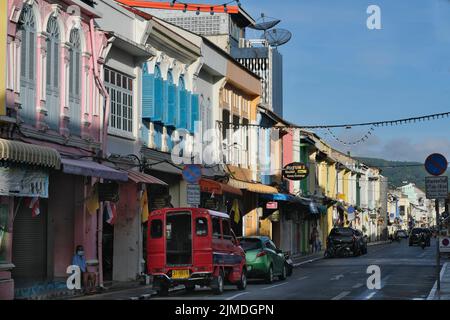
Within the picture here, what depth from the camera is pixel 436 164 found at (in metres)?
21.3

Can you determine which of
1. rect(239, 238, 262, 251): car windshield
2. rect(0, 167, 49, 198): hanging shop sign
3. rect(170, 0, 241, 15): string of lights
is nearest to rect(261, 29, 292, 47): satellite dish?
rect(170, 0, 241, 15): string of lights

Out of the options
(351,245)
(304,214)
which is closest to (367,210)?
(304,214)

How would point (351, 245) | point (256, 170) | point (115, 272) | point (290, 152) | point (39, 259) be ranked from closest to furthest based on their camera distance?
1. point (39, 259)
2. point (115, 272)
3. point (256, 170)
4. point (351, 245)
5. point (290, 152)

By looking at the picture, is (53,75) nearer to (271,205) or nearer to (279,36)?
(271,205)

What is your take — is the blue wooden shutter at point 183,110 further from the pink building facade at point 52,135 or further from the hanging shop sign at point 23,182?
the hanging shop sign at point 23,182

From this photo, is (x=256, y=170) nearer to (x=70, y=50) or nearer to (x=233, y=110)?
(x=233, y=110)

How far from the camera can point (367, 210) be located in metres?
103

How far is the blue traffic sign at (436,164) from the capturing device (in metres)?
21.2

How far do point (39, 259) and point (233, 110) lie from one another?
20.2 metres

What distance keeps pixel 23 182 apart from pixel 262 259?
10.6m

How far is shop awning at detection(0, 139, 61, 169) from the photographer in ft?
62.8

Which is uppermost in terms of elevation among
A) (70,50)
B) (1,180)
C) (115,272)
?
(70,50)

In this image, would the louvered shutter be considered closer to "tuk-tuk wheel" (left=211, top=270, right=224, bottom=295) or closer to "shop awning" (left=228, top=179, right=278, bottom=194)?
"tuk-tuk wheel" (left=211, top=270, right=224, bottom=295)

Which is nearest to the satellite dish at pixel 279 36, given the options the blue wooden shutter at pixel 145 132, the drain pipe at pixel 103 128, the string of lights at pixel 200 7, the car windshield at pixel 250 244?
the string of lights at pixel 200 7
